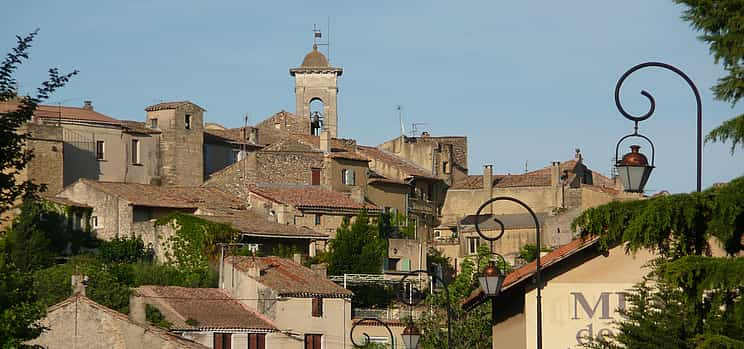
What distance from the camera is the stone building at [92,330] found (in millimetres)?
52969

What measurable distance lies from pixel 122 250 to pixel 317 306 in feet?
35.8

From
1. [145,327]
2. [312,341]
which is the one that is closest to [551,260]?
[145,327]

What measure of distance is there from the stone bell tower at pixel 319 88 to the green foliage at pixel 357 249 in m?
29.4

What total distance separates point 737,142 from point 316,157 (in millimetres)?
68767

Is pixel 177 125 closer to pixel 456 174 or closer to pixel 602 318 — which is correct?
pixel 456 174

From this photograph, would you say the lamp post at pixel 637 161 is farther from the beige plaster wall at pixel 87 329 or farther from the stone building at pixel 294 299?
the stone building at pixel 294 299

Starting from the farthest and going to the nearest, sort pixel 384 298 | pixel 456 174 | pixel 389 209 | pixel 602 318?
pixel 456 174, pixel 389 209, pixel 384 298, pixel 602 318

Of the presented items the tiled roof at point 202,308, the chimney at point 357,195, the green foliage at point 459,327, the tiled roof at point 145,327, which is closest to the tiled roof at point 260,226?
the chimney at point 357,195

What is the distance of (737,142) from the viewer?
1923 cm

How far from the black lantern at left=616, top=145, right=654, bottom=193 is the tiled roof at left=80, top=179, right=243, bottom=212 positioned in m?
57.3

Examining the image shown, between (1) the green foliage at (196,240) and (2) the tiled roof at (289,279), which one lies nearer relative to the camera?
(2) the tiled roof at (289,279)

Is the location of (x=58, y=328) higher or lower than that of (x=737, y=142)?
lower

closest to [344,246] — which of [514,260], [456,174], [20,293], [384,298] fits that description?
[384,298]

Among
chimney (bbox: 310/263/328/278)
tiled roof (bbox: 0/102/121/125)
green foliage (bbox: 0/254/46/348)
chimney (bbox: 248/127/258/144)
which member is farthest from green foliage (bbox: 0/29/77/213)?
chimney (bbox: 248/127/258/144)
